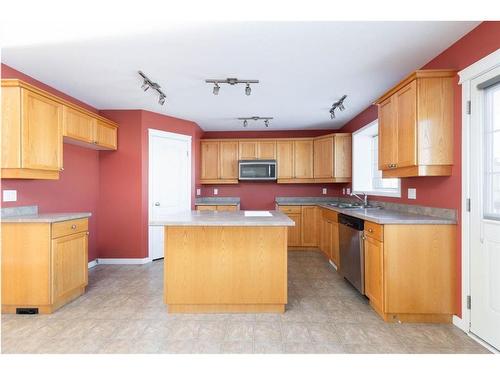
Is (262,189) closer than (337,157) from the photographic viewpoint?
No

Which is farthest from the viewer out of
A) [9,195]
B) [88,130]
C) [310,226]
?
[310,226]

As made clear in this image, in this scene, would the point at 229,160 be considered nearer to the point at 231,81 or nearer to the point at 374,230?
the point at 231,81

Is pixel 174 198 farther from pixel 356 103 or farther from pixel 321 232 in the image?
pixel 356 103

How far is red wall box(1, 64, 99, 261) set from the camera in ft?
9.59

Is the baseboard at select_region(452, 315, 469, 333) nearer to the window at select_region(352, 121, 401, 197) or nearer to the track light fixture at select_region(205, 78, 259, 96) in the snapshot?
the window at select_region(352, 121, 401, 197)

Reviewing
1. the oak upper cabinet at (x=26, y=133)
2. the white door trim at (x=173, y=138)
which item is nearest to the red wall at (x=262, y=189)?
the white door trim at (x=173, y=138)

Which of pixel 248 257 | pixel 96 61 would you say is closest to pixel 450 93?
pixel 248 257

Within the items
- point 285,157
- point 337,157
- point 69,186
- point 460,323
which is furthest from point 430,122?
point 69,186

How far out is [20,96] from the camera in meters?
2.51

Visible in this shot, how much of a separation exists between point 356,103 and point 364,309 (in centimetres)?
287

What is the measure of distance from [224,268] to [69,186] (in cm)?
261

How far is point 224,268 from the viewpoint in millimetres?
2572

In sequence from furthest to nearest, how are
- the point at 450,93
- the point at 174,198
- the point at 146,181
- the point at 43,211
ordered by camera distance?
the point at 174,198, the point at 146,181, the point at 43,211, the point at 450,93
